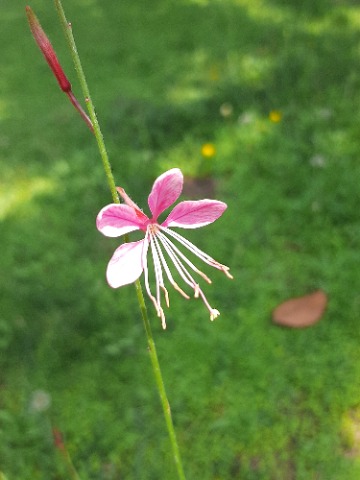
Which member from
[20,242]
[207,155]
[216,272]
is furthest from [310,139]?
[20,242]

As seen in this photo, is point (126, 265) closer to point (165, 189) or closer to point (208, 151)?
point (165, 189)

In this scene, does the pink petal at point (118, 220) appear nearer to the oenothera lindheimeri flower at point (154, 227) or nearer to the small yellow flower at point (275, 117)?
the oenothera lindheimeri flower at point (154, 227)

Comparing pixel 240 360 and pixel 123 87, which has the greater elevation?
pixel 123 87

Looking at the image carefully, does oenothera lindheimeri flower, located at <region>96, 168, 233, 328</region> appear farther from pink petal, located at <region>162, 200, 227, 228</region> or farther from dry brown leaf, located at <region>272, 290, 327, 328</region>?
dry brown leaf, located at <region>272, 290, 327, 328</region>

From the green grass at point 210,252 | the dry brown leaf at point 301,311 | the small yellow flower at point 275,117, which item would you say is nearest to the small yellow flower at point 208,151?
the green grass at point 210,252

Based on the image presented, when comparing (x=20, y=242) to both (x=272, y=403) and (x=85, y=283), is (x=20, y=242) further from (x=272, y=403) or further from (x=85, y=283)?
(x=272, y=403)

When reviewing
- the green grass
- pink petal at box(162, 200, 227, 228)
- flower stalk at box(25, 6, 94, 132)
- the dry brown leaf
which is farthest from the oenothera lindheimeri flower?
the dry brown leaf

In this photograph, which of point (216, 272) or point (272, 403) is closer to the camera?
point (272, 403)
